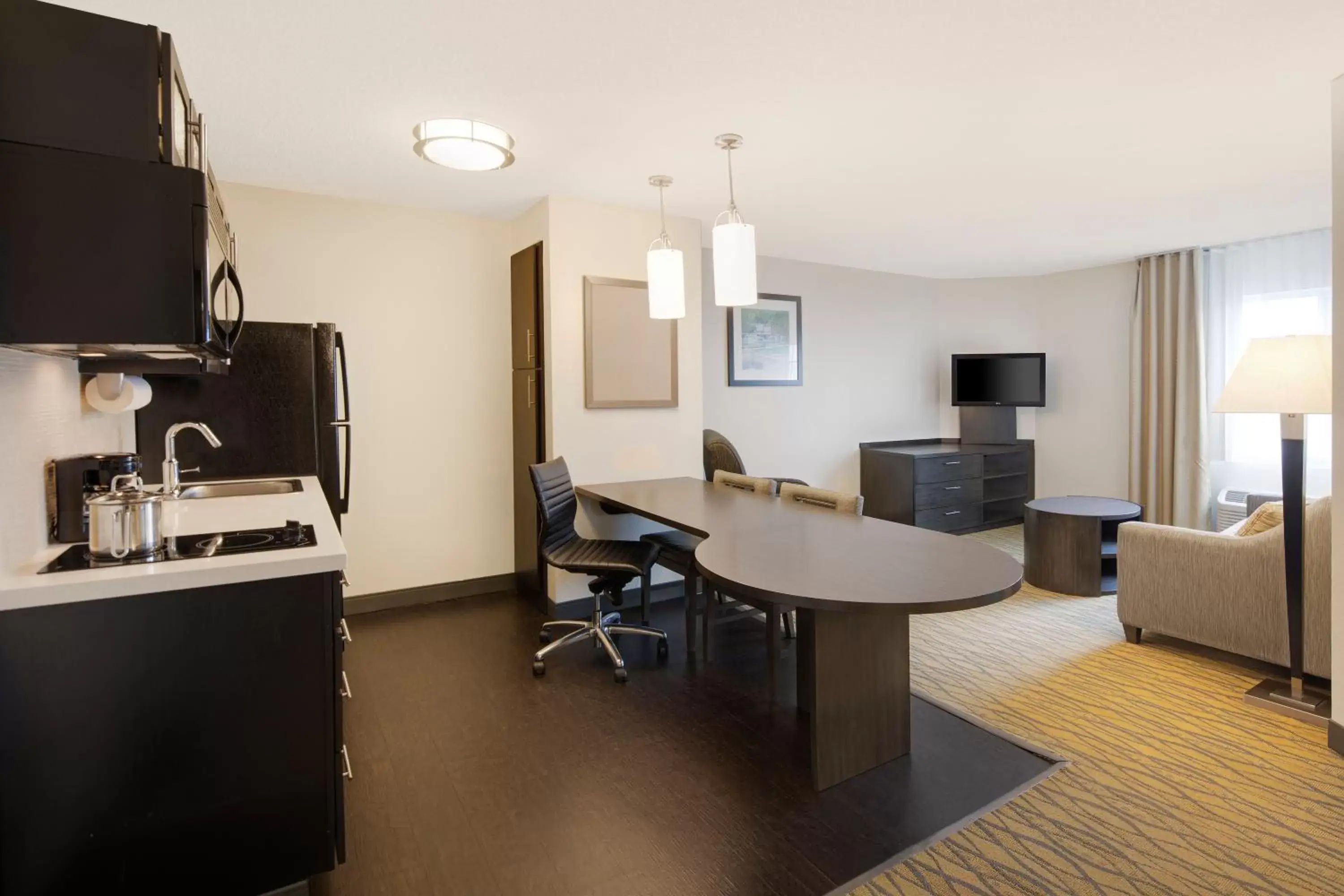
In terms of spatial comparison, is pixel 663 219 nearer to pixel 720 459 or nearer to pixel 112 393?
pixel 720 459

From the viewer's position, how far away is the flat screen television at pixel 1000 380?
6215mm

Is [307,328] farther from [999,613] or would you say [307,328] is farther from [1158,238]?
[1158,238]

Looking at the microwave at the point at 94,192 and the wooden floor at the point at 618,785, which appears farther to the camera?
the wooden floor at the point at 618,785

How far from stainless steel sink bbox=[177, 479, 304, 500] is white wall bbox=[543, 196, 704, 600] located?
135 cm

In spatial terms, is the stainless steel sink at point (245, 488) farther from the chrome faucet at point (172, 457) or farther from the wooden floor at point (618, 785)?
the wooden floor at point (618, 785)

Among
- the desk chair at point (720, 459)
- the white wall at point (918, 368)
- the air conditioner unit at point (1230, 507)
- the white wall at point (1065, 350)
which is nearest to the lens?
the desk chair at point (720, 459)

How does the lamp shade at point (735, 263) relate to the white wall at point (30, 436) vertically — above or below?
above

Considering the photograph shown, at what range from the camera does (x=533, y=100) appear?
257 cm

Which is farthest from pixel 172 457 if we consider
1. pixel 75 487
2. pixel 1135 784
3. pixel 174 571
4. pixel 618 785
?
pixel 1135 784

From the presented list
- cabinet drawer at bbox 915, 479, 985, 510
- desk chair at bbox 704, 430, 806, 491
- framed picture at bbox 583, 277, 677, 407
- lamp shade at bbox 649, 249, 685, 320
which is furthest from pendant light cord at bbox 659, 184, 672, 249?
cabinet drawer at bbox 915, 479, 985, 510

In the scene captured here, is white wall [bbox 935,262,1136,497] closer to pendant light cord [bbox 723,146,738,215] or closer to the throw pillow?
the throw pillow

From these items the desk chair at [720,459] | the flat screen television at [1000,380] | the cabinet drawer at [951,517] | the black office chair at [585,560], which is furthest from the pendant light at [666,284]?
the flat screen television at [1000,380]

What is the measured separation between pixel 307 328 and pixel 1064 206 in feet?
14.1

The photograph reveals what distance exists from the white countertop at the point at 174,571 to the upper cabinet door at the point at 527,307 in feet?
6.85
